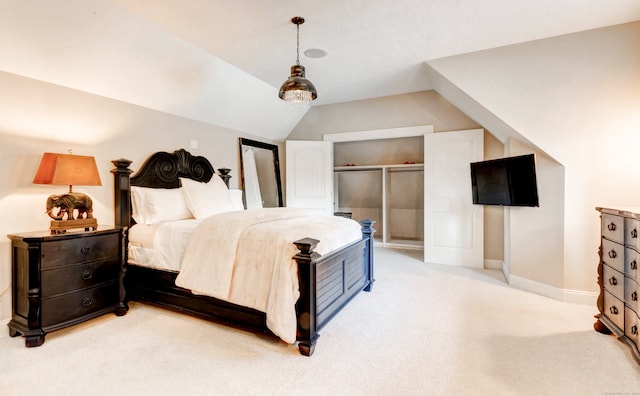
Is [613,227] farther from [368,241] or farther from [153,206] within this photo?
[153,206]

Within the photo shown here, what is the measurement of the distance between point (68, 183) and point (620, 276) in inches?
172

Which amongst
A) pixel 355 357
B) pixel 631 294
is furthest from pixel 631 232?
pixel 355 357

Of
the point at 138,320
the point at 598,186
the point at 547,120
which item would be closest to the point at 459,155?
the point at 547,120

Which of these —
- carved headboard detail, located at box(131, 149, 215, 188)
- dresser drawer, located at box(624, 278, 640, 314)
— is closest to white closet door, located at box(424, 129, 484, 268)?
dresser drawer, located at box(624, 278, 640, 314)

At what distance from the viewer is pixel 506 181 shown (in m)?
3.73

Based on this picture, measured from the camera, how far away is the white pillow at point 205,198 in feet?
11.3

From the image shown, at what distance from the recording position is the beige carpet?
69.7 inches

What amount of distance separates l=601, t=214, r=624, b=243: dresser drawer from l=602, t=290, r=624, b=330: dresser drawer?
0.46m

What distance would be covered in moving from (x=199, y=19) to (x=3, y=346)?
123 inches

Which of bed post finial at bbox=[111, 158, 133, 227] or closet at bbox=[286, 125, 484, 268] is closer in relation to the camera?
bed post finial at bbox=[111, 158, 133, 227]

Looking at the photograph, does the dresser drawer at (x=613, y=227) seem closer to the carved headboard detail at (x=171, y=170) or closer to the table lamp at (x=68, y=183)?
the table lamp at (x=68, y=183)

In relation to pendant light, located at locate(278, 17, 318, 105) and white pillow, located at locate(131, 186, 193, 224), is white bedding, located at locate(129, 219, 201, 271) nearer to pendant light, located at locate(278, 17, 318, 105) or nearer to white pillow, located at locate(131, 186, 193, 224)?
white pillow, located at locate(131, 186, 193, 224)

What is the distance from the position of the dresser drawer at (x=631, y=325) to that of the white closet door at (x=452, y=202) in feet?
8.02

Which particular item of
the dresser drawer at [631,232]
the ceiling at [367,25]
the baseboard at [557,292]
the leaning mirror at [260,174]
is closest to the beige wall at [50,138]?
the ceiling at [367,25]
